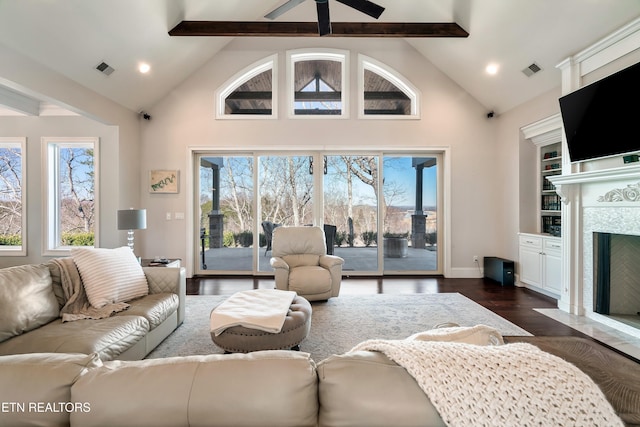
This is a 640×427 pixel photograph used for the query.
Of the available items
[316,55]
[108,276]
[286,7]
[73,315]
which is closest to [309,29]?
[316,55]

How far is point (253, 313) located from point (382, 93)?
4547 millimetres

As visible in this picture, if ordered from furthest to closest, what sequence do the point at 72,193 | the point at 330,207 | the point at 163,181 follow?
the point at 330,207 → the point at 163,181 → the point at 72,193

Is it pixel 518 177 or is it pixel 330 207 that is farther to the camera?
pixel 330 207

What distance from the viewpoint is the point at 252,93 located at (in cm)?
527

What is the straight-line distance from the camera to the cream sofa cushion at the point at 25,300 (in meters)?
1.79

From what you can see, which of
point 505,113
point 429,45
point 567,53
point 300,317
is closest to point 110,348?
point 300,317

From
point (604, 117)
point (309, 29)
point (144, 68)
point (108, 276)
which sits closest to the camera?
point (108, 276)

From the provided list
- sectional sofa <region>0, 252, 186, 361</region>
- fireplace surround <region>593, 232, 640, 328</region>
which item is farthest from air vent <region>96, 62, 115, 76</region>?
fireplace surround <region>593, 232, 640, 328</region>

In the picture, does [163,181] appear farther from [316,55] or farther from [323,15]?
[323,15]

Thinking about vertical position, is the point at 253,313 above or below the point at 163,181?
below

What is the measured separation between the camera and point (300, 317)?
2.25 m

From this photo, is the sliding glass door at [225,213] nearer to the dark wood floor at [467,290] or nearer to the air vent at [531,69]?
the dark wood floor at [467,290]

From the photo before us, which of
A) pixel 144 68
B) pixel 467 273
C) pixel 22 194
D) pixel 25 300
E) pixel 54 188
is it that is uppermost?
pixel 144 68

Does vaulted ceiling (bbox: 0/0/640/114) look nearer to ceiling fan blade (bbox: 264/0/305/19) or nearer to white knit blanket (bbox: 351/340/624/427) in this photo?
ceiling fan blade (bbox: 264/0/305/19)
